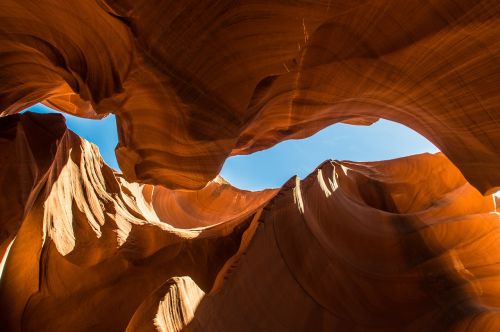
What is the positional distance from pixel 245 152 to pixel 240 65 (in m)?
4.12

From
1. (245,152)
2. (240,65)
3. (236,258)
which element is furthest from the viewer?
(245,152)

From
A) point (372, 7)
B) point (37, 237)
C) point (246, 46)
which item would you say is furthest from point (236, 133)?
point (37, 237)

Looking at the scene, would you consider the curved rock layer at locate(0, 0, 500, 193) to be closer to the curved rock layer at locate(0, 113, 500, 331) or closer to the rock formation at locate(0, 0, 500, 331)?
the rock formation at locate(0, 0, 500, 331)

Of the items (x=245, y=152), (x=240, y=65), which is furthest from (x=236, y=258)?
(x=240, y=65)

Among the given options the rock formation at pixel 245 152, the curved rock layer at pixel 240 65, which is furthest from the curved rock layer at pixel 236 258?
the curved rock layer at pixel 240 65

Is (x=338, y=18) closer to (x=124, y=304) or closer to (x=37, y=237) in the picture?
(x=37, y=237)

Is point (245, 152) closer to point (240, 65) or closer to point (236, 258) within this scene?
point (236, 258)

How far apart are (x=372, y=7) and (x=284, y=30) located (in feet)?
2.39

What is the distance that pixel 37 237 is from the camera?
5.04 metres

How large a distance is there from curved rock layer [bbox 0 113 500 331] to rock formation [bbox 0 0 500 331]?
24mm

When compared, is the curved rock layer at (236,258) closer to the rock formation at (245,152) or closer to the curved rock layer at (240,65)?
the rock formation at (245,152)

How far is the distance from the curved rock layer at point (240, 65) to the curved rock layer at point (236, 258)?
4.40ft

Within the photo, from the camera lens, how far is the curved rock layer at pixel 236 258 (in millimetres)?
4359

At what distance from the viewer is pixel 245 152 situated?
23.9 feet
